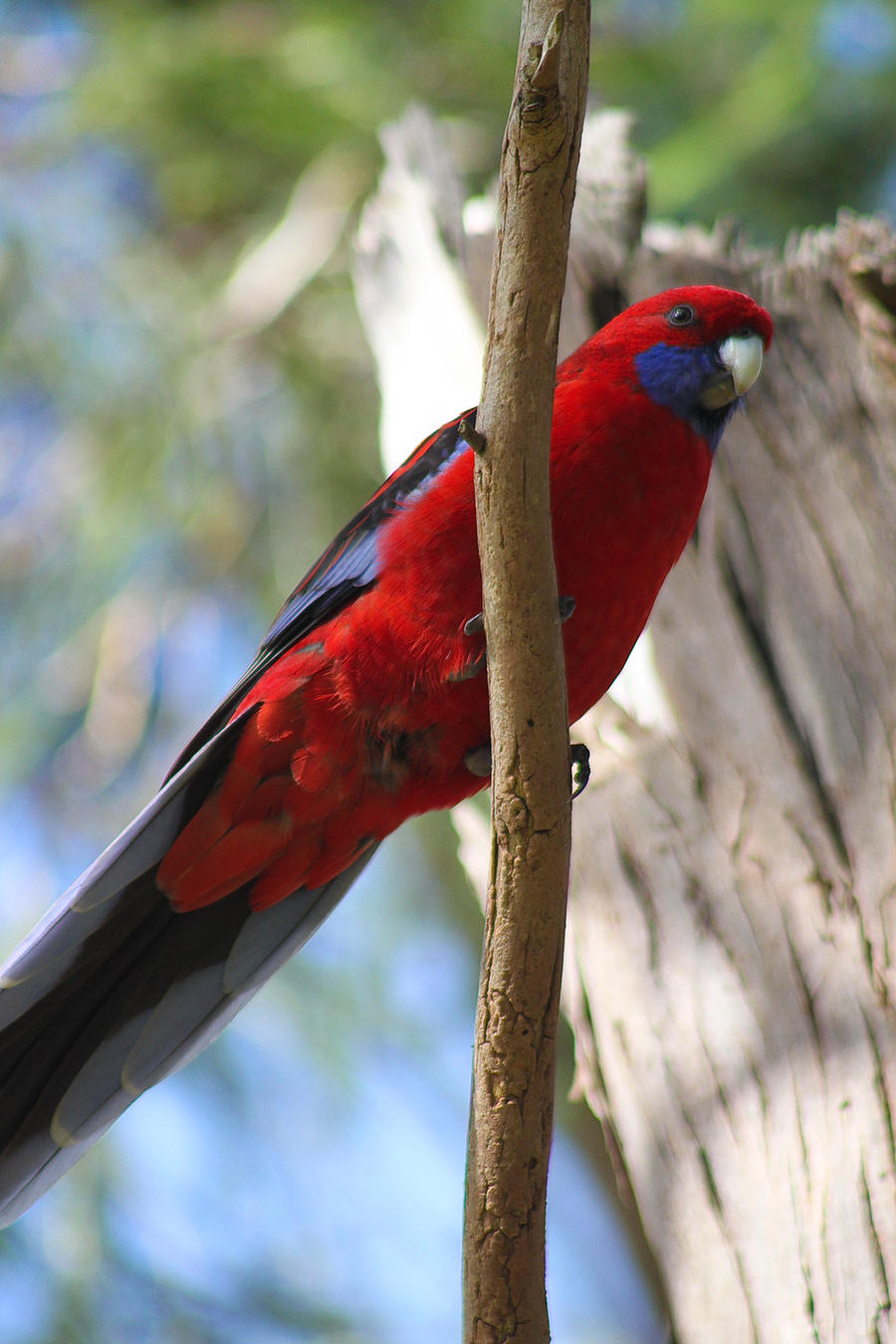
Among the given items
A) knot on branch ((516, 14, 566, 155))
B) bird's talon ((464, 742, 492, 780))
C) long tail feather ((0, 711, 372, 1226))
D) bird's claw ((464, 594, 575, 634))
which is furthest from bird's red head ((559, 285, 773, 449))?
long tail feather ((0, 711, 372, 1226))

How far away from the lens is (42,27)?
610 centimetres

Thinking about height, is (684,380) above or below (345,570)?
above

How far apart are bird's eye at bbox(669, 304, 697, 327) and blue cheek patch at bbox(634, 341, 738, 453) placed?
8 cm

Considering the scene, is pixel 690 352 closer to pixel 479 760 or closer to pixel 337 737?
pixel 479 760

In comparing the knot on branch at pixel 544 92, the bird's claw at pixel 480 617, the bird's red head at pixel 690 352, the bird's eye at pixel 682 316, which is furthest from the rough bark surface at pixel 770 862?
the knot on branch at pixel 544 92

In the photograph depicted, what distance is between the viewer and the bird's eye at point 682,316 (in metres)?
2.91

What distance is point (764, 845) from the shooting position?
3.00m

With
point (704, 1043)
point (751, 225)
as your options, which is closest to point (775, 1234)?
point (704, 1043)

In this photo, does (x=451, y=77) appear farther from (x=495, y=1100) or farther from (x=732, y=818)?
(x=495, y=1100)

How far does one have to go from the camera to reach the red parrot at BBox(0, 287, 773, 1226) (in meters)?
2.54

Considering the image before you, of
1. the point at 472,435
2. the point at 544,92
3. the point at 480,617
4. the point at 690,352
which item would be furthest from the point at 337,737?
the point at 544,92

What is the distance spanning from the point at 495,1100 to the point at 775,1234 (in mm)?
855

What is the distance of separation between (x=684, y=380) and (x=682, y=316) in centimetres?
23

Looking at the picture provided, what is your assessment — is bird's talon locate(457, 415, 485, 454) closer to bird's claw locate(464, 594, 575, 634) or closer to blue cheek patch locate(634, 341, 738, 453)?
bird's claw locate(464, 594, 575, 634)
